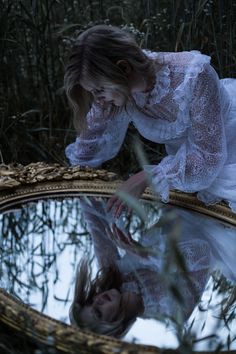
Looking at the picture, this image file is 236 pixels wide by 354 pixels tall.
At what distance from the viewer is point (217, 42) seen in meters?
2.15

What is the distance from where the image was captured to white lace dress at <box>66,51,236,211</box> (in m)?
1.54

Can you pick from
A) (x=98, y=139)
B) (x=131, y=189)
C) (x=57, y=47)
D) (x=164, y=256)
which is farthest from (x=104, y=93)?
(x=57, y=47)

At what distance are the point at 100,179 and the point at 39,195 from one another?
6.2 inches

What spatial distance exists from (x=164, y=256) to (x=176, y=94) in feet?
2.04

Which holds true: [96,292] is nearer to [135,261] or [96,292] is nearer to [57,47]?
[135,261]

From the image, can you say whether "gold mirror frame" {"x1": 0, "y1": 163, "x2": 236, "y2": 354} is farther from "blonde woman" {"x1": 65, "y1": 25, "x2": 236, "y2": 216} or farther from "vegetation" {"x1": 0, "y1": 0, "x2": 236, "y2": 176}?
"vegetation" {"x1": 0, "y1": 0, "x2": 236, "y2": 176}

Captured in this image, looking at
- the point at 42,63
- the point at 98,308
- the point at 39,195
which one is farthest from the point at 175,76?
the point at 42,63

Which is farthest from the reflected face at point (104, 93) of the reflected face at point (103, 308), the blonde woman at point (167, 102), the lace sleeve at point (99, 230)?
the reflected face at point (103, 308)

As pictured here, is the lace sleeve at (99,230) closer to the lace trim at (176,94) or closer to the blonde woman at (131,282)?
the blonde woman at (131,282)

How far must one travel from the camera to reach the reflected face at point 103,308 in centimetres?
108

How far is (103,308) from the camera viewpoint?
111 cm

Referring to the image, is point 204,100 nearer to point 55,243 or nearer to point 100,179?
point 100,179

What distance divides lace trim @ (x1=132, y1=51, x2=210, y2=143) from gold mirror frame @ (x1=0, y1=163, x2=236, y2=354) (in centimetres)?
14

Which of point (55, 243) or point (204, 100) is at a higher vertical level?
point (204, 100)
